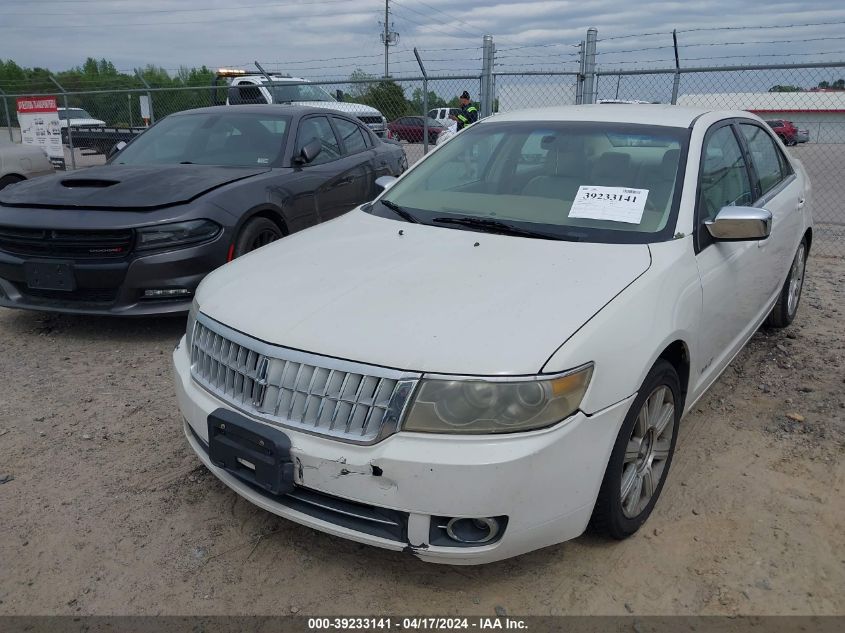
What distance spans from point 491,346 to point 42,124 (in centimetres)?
1224

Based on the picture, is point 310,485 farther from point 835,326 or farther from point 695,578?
point 835,326

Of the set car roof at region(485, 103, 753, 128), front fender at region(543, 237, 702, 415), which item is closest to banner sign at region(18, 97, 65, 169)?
car roof at region(485, 103, 753, 128)

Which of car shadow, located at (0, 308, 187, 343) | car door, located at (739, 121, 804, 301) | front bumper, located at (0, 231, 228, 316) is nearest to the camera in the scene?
car door, located at (739, 121, 804, 301)

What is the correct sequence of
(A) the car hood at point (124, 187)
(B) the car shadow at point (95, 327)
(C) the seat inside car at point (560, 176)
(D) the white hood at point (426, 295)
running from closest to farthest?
(D) the white hood at point (426, 295), (C) the seat inside car at point (560, 176), (A) the car hood at point (124, 187), (B) the car shadow at point (95, 327)

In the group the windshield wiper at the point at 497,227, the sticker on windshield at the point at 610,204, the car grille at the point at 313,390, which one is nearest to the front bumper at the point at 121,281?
the windshield wiper at the point at 497,227

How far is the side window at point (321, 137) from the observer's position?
6051mm

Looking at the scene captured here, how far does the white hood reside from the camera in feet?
7.05

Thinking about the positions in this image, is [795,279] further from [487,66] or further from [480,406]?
[487,66]

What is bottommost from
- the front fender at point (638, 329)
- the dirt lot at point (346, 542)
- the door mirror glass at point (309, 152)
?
the dirt lot at point (346, 542)

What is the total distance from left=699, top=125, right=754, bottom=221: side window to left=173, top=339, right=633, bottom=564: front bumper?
1.32 metres

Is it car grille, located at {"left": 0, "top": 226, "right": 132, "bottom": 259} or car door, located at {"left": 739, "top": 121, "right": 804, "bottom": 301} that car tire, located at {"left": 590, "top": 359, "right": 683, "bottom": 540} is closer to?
car door, located at {"left": 739, "top": 121, "right": 804, "bottom": 301}

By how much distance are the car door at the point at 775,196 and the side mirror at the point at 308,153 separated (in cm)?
327

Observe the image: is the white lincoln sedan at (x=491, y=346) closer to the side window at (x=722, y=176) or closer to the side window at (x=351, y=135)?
the side window at (x=722, y=176)

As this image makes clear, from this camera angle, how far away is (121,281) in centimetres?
450
